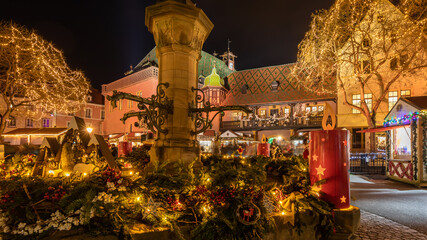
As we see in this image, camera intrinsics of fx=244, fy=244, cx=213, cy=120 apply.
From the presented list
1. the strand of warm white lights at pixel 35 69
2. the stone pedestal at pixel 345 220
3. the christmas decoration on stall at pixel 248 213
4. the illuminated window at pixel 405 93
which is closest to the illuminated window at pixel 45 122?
the strand of warm white lights at pixel 35 69

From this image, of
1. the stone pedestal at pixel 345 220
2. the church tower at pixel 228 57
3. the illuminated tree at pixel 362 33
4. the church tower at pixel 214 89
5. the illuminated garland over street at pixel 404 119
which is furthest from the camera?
the church tower at pixel 228 57

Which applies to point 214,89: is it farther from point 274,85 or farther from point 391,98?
point 391,98

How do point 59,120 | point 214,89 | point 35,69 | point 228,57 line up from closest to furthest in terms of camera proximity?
point 35,69 < point 214,89 < point 59,120 < point 228,57

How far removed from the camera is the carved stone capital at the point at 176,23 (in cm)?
471

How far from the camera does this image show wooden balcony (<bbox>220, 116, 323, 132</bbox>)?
26031 mm

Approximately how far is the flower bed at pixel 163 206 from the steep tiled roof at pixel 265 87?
25628 mm

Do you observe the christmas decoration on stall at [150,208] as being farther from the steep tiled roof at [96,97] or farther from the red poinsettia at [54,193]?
the steep tiled roof at [96,97]

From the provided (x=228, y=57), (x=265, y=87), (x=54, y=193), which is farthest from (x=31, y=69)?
(x=228, y=57)

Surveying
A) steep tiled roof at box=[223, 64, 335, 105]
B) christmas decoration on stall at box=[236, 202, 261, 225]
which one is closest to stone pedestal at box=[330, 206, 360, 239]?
christmas decoration on stall at box=[236, 202, 261, 225]

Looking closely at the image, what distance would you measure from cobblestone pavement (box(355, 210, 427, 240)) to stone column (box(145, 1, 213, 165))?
11.3 feet

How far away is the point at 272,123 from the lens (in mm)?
28203

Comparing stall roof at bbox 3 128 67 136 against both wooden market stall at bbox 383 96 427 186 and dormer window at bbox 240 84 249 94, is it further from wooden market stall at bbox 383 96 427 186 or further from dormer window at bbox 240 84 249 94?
wooden market stall at bbox 383 96 427 186

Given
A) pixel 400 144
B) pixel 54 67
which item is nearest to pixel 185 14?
pixel 400 144

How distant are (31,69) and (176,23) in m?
17.3
